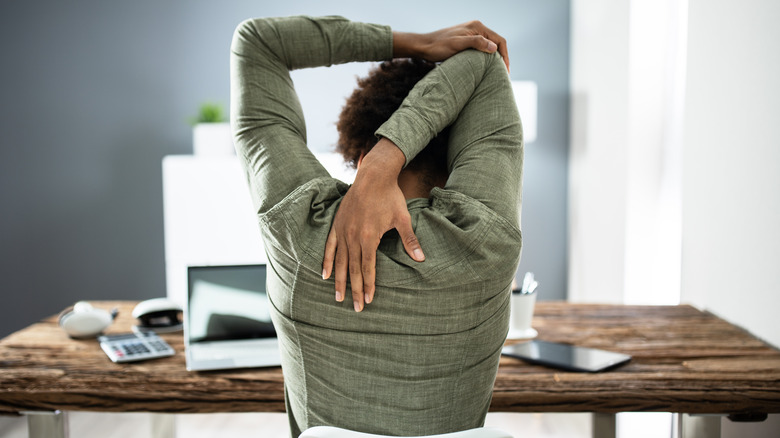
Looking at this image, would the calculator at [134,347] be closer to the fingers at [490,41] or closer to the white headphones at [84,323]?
the white headphones at [84,323]

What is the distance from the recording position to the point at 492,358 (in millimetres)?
874

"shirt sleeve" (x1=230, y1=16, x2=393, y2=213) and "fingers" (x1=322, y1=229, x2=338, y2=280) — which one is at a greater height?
"shirt sleeve" (x1=230, y1=16, x2=393, y2=213)

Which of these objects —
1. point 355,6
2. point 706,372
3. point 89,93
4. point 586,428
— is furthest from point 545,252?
point 89,93

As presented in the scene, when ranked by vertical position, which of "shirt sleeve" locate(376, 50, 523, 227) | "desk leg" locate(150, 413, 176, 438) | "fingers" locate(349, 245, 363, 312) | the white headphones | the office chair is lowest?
"desk leg" locate(150, 413, 176, 438)

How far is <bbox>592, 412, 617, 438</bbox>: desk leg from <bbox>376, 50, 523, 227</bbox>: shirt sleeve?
0.85 metres

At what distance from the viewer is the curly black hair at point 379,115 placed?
3.14ft

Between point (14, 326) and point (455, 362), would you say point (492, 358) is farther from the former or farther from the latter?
point (14, 326)

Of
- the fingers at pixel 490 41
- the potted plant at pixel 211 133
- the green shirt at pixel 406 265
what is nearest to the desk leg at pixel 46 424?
the green shirt at pixel 406 265

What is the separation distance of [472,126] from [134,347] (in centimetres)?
104

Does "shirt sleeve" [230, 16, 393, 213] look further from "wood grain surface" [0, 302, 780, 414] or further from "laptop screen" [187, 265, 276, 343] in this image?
"laptop screen" [187, 265, 276, 343]

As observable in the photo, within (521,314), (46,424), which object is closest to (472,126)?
(521,314)

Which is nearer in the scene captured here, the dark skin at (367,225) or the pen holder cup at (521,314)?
the dark skin at (367,225)

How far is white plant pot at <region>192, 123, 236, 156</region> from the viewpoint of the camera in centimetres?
350

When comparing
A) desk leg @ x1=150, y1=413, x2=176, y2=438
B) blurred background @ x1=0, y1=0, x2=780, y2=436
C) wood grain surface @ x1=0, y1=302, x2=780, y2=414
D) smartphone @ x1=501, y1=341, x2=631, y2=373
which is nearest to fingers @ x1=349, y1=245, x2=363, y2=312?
wood grain surface @ x1=0, y1=302, x2=780, y2=414
